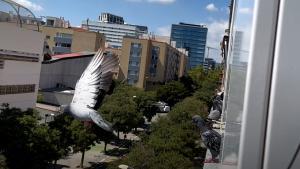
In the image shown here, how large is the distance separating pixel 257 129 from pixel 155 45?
3184 inches

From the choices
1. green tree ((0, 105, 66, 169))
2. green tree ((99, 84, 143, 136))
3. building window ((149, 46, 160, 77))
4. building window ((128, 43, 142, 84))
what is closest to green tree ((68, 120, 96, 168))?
green tree ((0, 105, 66, 169))

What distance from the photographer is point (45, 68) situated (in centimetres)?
5725

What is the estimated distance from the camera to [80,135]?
2644 centimetres

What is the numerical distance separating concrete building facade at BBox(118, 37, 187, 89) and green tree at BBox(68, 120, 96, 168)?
47637 mm

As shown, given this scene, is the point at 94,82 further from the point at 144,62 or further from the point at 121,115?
the point at 144,62

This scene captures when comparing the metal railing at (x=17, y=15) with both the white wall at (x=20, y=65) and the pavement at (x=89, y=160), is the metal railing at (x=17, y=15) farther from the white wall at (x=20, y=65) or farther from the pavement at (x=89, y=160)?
the pavement at (x=89, y=160)

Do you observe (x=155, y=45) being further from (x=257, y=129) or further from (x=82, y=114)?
(x=257, y=129)

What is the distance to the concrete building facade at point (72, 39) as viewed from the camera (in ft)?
247

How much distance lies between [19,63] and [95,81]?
230 inches

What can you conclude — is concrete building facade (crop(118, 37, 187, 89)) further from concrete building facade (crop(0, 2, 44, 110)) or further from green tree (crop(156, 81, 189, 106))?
concrete building facade (crop(0, 2, 44, 110))

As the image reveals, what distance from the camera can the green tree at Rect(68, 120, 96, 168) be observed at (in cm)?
2538

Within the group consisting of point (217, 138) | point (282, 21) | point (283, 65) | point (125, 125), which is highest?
point (282, 21)

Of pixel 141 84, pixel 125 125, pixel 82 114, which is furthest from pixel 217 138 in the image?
pixel 141 84

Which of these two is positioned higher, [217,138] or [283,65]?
[283,65]
